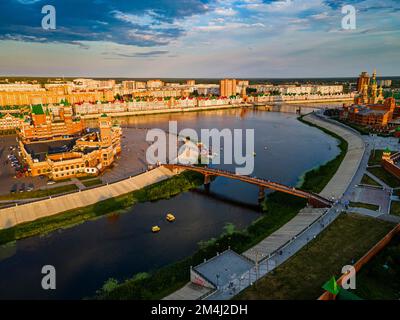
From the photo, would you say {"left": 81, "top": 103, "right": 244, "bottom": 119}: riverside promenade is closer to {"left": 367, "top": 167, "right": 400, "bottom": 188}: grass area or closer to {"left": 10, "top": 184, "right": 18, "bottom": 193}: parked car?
{"left": 10, "top": 184, "right": 18, "bottom": 193}: parked car

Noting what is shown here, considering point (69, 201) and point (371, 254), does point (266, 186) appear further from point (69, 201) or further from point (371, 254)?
point (69, 201)

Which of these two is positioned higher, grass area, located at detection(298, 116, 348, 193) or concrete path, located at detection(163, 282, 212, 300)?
grass area, located at detection(298, 116, 348, 193)

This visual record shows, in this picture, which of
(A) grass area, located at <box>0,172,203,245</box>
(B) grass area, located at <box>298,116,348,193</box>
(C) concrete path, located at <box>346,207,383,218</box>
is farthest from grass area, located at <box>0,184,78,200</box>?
(C) concrete path, located at <box>346,207,383,218</box>

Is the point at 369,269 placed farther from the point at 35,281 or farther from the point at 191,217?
the point at 35,281

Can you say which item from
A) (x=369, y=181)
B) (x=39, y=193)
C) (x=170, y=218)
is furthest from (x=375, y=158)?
(x=39, y=193)

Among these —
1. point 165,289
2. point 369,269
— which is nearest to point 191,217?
point 165,289
